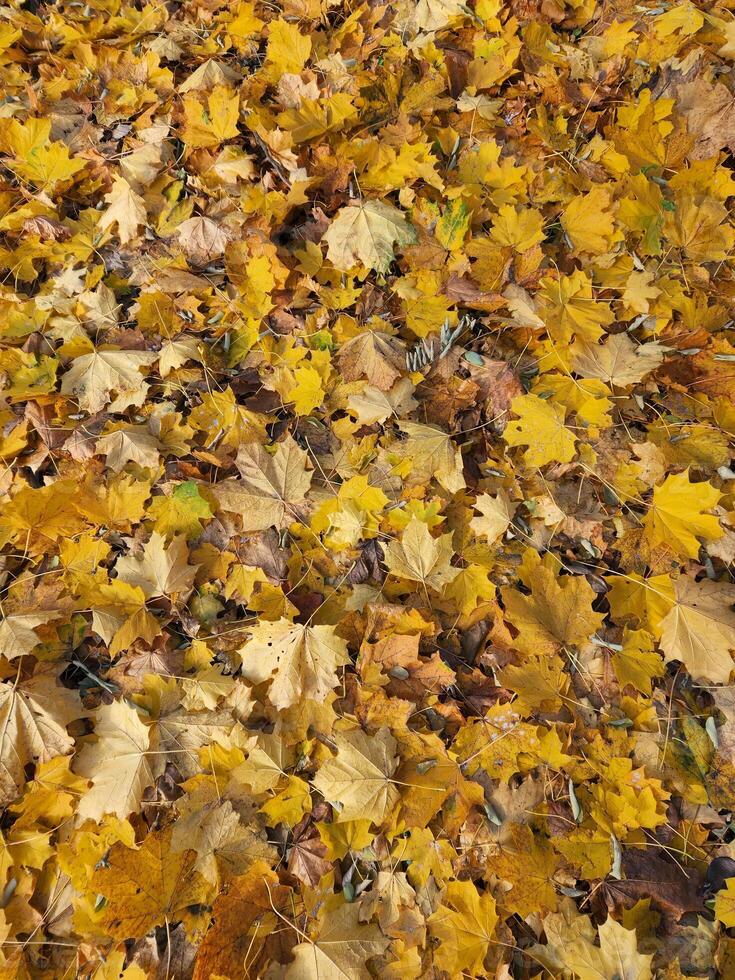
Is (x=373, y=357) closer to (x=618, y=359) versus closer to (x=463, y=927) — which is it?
(x=618, y=359)

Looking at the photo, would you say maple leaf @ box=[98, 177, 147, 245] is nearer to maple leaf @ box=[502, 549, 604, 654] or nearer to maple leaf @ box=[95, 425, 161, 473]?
maple leaf @ box=[95, 425, 161, 473]

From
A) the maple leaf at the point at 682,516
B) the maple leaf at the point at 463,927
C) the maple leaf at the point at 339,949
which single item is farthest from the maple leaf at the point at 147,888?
the maple leaf at the point at 682,516

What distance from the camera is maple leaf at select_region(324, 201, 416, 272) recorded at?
79.8 inches

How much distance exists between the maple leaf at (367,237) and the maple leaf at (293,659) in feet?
4.01

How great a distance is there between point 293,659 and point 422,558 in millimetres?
444

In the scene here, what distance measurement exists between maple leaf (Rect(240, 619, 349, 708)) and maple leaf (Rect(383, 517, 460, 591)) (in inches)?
10.3

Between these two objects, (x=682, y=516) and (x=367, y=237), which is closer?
(x=682, y=516)

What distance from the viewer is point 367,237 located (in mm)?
2037

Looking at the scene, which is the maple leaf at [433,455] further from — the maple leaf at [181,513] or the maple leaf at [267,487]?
the maple leaf at [181,513]

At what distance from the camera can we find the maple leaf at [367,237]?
2.03 m

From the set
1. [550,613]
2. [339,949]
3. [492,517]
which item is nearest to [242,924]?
[339,949]

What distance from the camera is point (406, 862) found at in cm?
146

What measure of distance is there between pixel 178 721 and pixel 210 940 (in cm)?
49

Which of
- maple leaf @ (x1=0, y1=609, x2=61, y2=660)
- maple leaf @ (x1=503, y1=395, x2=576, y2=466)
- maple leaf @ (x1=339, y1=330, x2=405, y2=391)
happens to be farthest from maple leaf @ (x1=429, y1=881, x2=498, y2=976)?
maple leaf @ (x1=339, y1=330, x2=405, y2=391)
